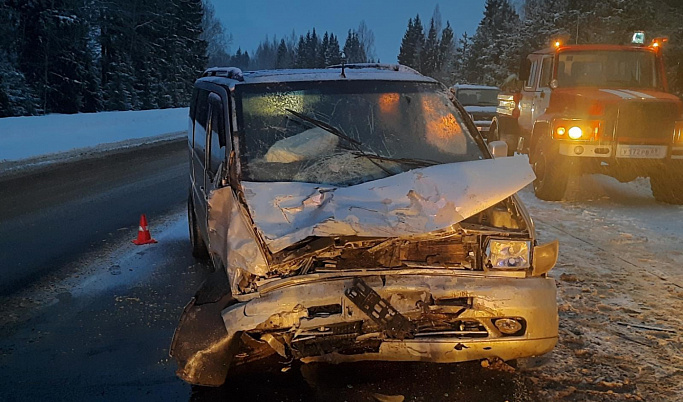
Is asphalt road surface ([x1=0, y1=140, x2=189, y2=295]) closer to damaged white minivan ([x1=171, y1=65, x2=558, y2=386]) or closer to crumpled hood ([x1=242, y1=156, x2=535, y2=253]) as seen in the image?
damaged white minivan ([x1=171, y1=65, x2=558, y2=386])

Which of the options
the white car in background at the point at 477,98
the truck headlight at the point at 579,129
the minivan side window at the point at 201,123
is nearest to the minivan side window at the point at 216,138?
the minivan side window at the point at 201,123

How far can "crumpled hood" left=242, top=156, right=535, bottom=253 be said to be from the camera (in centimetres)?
347

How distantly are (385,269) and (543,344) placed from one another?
1.05m

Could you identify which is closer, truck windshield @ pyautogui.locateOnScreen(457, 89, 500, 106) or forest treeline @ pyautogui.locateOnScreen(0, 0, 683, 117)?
truck windshield @ pyautogui.locateOnScreen(457, 89, 500, 106)

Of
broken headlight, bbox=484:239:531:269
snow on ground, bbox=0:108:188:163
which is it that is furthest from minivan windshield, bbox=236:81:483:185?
snow on ground, bbox=0:108:188:163

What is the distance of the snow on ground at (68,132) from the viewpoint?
17641 mm

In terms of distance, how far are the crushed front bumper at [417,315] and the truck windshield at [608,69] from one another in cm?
744

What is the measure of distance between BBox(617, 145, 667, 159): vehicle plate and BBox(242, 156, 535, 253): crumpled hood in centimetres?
581

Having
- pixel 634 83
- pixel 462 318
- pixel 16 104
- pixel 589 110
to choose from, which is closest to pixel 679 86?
pixel 634 83

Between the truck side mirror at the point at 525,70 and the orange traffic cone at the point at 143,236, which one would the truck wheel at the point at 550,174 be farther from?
the orange traffic cone at the point at 143,236

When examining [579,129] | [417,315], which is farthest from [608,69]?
[417,315]

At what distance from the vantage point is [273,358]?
4.14 metres

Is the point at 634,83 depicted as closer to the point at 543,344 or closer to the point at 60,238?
the point at 543,344

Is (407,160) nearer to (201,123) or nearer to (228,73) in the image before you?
(228,73)
